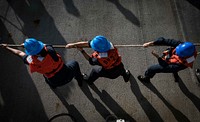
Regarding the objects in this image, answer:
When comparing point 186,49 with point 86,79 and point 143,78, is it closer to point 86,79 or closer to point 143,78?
point 143,78

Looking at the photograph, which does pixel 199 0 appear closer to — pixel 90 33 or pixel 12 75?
pixel 90 33

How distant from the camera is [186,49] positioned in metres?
4.10

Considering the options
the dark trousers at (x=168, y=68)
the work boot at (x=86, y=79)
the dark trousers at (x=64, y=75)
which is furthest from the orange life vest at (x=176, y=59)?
the dark trousers at (x=64, y=75)

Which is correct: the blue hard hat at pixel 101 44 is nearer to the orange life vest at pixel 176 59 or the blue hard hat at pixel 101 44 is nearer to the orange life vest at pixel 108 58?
the orange life vest at pixel 108 58

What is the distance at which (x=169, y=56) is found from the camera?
185 inches

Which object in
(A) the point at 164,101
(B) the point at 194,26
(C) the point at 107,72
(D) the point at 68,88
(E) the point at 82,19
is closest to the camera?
(C) the point at 107,72

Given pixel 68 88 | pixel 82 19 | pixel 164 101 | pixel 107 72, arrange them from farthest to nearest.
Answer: pixel 82 19 → pixel 68 88 → pixel 164 101 → pixel 107 72

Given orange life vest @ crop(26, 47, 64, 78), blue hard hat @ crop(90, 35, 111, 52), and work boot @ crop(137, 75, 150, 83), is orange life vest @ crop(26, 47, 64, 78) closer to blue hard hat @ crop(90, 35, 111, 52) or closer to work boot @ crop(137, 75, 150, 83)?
blue hard hat @ crop(90, 35, 111, 52)

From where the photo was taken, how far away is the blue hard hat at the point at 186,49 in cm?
409

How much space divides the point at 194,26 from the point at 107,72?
10.8ft

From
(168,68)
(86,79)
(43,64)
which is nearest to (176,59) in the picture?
(168,68)

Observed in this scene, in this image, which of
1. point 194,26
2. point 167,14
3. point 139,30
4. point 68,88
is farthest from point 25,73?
point 194,26

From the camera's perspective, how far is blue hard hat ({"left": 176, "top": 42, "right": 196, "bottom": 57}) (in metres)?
4.09

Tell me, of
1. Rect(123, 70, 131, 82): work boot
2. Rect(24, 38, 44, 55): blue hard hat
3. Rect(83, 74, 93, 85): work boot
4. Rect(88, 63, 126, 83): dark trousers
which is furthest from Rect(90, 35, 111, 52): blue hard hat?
Rect(83, 74, 93, 85): work boot
